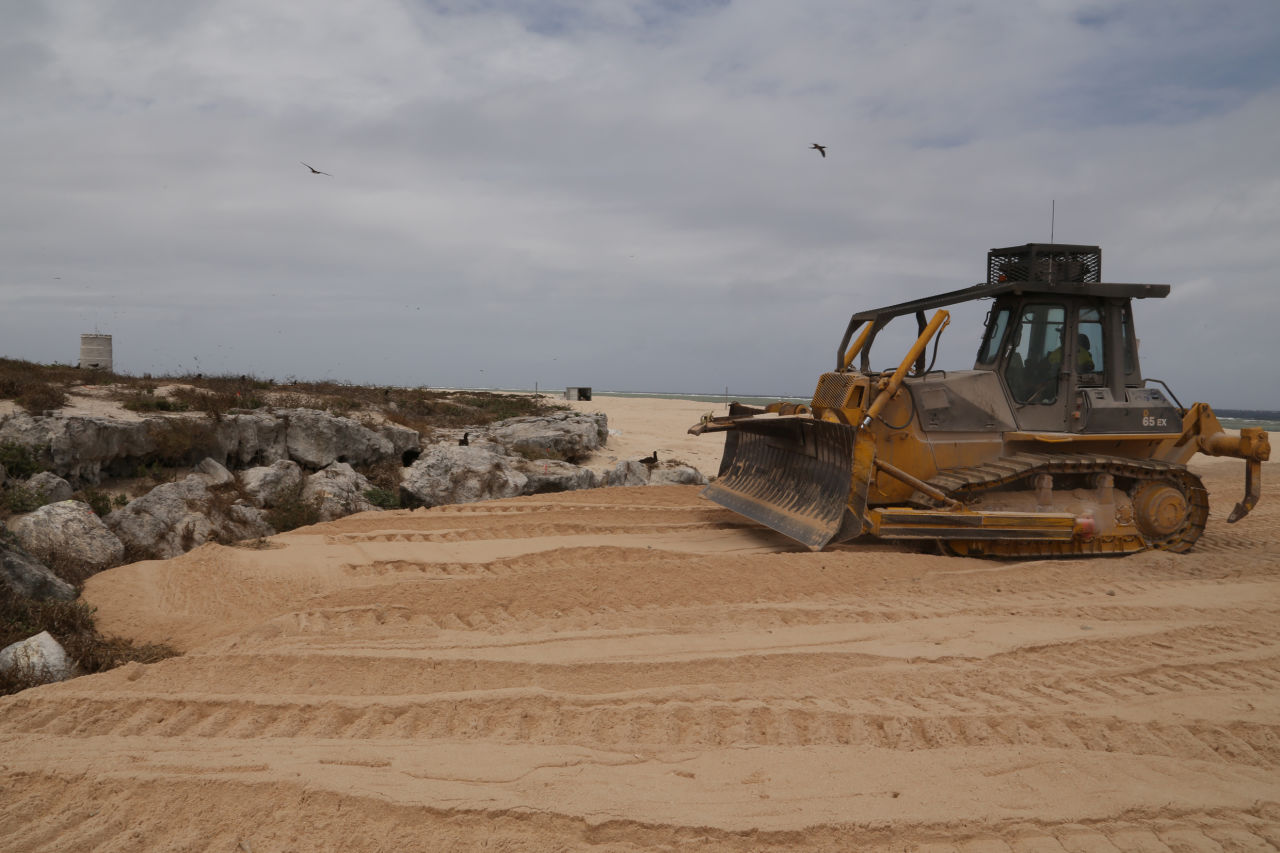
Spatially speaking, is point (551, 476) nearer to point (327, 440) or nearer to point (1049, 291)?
point (327, 440)

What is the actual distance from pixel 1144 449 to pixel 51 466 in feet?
38.3

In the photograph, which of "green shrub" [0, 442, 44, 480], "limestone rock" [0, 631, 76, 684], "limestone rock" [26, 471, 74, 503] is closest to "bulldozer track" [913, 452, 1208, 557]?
"limestone rock" [0, 631, 76, 684]

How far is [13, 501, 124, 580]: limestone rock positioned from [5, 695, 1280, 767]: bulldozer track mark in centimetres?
298

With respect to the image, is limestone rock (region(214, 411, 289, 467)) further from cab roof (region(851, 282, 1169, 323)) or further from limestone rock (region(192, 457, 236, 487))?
cab roof (region(851, 282, 1169, 323))

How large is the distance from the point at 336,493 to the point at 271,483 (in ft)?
2.54

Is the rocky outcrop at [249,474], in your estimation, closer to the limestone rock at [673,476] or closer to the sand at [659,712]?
the limestone rock at [673,476]

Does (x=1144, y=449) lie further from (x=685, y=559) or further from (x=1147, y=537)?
(x=685, y=559)

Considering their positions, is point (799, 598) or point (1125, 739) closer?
point (1125, 739)

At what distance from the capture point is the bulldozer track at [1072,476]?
7762 millimetres

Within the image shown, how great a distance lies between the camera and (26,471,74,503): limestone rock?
8.00m

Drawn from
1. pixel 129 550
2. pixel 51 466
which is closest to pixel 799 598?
pixel 129 550

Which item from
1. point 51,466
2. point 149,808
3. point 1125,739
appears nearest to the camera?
point 149,808

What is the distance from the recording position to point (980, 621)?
18.0ft

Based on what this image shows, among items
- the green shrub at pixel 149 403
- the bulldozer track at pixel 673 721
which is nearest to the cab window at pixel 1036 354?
the bulldozer track at pixel 673 721
